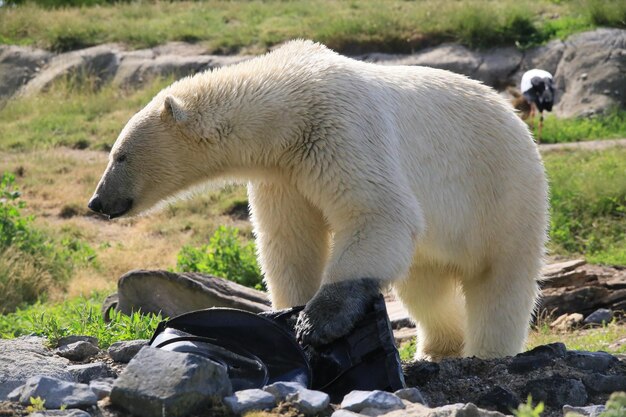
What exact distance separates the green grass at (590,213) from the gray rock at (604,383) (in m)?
3.81

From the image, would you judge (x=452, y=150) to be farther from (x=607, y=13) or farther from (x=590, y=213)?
(x=607, y=13)

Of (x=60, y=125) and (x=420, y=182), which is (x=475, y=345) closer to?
(x=420, y=182)

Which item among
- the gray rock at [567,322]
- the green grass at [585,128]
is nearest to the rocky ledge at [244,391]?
the gray rock at [567,322]

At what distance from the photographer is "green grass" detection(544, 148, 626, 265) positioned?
8.36 metres

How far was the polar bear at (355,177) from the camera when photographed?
4.29 metres

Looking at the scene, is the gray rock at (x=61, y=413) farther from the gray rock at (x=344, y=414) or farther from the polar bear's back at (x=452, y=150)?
the polar bear's back at (x=452, y=150)

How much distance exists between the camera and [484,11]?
14.4 m

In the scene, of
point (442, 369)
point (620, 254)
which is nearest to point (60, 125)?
point (620, 254)

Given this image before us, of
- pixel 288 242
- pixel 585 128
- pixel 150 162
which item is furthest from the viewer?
pixel 585 128

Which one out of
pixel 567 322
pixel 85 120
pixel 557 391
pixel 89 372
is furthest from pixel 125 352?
pixel 85 120

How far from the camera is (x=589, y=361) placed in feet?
14.1

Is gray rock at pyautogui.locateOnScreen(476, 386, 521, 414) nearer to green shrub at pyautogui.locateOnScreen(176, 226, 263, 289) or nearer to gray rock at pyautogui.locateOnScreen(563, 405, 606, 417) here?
gray rock at pyautogui.locateOnScreen(563, 405, 606, 417)

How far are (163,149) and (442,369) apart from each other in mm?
1592

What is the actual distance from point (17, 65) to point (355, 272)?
12.6m
